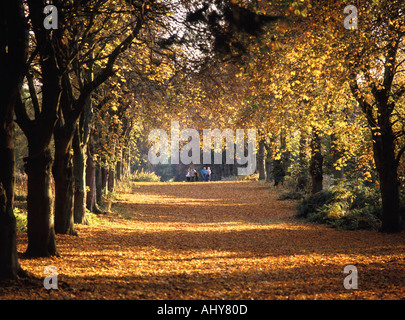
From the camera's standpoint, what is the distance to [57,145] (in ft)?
30.7

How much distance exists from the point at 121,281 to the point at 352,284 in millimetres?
3857

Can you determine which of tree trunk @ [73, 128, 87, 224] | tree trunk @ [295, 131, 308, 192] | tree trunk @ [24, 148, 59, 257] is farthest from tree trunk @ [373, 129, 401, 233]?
tree trunk @ [24, 148, 59, 257]

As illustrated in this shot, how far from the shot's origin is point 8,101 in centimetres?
587

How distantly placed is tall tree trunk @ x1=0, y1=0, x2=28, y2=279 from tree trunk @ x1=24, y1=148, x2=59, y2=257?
1.58 metres

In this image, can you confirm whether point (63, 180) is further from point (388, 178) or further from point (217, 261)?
point (388, 178)

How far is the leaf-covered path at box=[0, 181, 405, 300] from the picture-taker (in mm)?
6250

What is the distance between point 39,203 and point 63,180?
2057 millimetres

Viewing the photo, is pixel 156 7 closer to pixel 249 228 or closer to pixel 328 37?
pixel 328 37

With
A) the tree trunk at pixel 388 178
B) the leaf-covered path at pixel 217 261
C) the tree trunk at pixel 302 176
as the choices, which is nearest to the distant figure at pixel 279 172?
the tree trunk at pixel 302 176

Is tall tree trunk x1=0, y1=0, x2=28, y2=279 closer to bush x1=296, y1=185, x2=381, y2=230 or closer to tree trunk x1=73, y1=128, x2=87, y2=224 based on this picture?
tree trunk x1=73, y1=128, x2=87, y2=224

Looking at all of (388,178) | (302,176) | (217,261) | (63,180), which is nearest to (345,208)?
(388,178)

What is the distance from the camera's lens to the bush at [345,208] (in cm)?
1341
